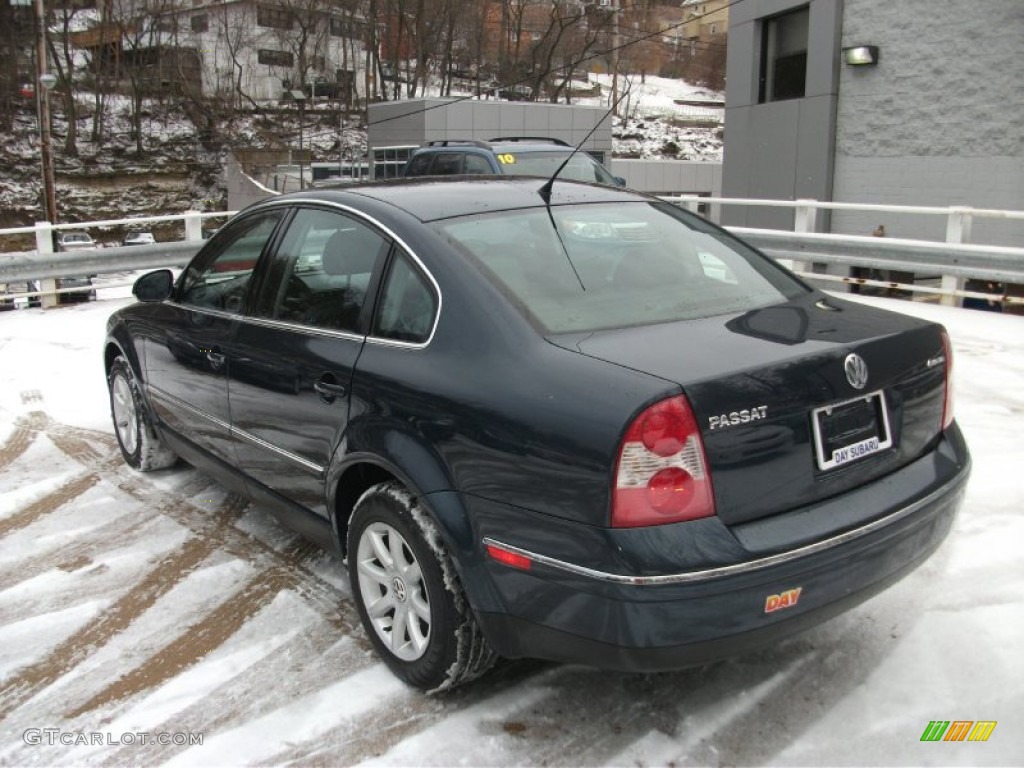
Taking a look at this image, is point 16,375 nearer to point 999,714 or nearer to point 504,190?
point 504,190

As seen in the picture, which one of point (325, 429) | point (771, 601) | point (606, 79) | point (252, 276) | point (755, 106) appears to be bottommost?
point (771, 601)

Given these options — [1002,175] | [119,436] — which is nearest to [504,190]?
[119,436]

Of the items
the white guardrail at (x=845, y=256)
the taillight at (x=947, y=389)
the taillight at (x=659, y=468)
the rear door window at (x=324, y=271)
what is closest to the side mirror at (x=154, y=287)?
the rear door window at (x=324, y=271)

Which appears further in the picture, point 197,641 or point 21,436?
point 21,436

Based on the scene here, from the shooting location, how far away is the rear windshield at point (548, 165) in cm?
1117

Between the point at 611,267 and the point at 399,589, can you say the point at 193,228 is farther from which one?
the point at 399,589

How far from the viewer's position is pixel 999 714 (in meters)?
2.88

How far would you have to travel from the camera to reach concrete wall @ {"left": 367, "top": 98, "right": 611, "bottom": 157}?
32.2 m

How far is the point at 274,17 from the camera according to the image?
192 ft

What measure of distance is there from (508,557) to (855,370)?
116 centimetres

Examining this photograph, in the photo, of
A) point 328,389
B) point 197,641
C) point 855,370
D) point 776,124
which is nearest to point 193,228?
point 197,641

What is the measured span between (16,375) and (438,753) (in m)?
6.76

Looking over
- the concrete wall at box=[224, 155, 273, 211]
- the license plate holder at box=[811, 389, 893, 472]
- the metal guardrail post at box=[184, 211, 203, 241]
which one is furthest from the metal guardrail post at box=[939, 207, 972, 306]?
the concrete wall at box=[224, 155, 273, 211]

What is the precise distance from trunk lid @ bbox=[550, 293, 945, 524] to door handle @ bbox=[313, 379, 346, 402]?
3.02 feet
